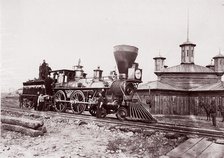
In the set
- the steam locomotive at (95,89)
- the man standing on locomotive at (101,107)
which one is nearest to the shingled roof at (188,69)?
the steam locomotive at (95,89)

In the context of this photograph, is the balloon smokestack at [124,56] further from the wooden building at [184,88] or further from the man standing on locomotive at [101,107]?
the wooden building at [184,88]

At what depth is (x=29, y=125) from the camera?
27.0ft

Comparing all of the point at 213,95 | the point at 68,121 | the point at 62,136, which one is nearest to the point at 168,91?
the point at 213,95

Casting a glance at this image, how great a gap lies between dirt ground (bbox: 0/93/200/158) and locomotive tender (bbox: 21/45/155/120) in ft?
10.1

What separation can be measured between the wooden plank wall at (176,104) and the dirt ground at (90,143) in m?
16.2

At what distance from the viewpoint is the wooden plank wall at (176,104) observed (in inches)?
964

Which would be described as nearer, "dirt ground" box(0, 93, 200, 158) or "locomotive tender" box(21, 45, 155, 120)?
"dirt ground" box(0, 93, 200, 158)

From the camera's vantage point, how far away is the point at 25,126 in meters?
8.49

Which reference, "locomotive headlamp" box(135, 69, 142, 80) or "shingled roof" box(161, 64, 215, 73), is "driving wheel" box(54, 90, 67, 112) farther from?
"shingled roof" box(161, 64, 215, 73)

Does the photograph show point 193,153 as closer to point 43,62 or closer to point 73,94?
point 73,94

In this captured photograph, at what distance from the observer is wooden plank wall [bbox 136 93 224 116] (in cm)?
2448

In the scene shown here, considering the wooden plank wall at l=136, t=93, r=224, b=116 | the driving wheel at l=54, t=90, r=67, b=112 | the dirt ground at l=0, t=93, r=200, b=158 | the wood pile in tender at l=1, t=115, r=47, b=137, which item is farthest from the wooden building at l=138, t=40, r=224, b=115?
the wood pile in tender at l=1, t=115, r=47, b=137

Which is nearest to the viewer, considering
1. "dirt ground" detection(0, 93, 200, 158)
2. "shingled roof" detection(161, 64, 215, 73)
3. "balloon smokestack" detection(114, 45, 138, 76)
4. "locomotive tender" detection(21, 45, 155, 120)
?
"dirt ground" detection(0, 93, 200, 158)

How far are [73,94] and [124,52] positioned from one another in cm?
428
